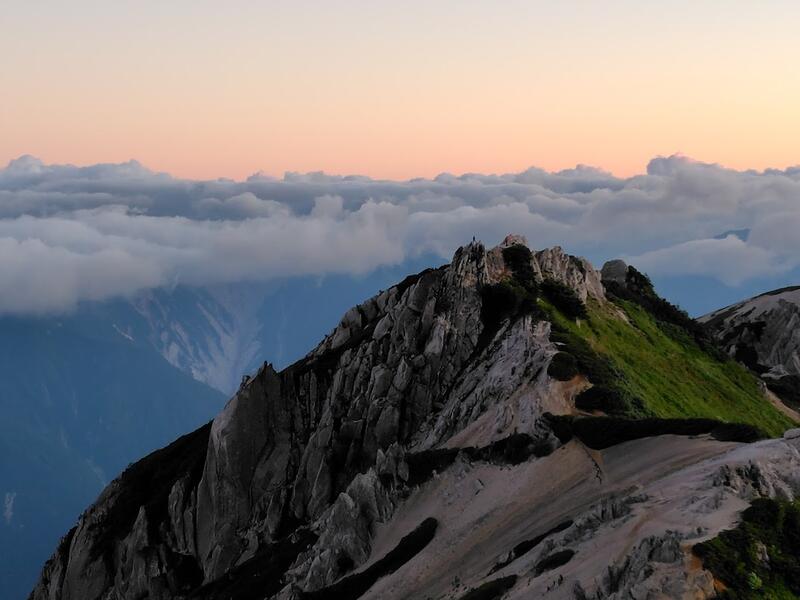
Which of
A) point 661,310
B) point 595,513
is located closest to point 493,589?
point 595,513

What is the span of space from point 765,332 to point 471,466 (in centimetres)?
10371

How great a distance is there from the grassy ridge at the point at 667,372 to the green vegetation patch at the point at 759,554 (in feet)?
91.3

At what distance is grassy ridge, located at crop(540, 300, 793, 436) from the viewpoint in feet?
259

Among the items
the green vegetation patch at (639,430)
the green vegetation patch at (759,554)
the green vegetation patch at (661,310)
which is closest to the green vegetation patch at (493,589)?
the green vegetation patch at (759,554)

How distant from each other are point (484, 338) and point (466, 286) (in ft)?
22.3

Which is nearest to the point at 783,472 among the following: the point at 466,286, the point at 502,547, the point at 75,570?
the point at 502,547

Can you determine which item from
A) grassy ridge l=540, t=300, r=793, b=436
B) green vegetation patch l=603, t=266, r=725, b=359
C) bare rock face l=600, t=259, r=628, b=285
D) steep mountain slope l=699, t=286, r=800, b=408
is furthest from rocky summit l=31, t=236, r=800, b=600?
steep mountain slope l=699, t=286, r=800, b=408

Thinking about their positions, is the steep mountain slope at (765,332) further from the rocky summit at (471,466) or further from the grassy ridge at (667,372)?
→ the rocky summit at (471,466)

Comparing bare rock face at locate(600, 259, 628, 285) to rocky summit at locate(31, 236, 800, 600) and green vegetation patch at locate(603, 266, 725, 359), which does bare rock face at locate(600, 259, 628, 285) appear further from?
rocky summit at locate(31, 236, 800, 600)

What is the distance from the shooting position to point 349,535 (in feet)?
216

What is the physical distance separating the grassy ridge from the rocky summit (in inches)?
14.5

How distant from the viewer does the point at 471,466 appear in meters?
66.6

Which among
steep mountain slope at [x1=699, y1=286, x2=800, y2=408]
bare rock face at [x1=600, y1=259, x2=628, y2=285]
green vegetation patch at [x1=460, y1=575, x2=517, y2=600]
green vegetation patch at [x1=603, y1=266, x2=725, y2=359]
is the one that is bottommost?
steep mountain slope at [x1=699, y1=286, x2=800, y2=408]

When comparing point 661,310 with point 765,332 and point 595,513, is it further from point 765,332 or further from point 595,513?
point 595,513
